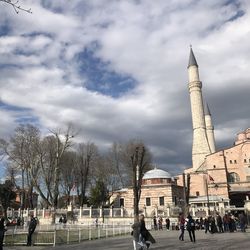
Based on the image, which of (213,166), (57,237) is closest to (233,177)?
(213,166)

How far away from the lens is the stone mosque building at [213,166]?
53.3 metres

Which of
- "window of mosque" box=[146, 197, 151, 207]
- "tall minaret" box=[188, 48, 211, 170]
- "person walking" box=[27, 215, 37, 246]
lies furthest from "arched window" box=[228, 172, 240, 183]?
"person walking" box=[27, 215, 37, 246]

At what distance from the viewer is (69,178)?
5294cm

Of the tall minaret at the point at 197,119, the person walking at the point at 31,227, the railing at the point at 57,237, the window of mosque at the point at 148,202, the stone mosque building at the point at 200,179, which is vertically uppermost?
the tall minaret at the point at 197,119

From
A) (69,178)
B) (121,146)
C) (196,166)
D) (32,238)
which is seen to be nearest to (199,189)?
(196,166)

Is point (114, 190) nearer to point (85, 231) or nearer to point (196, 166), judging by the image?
point (196, 166)

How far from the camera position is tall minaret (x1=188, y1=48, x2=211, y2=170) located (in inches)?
2334

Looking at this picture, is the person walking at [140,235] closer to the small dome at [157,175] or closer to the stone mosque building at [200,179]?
the stone mosque building at [200,179]

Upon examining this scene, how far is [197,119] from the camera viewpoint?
59.3 m

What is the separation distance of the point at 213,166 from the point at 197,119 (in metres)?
8.63

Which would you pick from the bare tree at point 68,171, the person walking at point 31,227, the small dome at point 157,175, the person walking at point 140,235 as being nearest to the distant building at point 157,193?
the small dome at point 157,175

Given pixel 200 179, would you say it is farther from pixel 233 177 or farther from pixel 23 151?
pixel 23 151

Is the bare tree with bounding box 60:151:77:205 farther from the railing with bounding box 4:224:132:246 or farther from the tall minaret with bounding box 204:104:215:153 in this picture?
the railing with bounding box 4:224:132:246

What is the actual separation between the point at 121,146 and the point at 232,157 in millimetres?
18998
